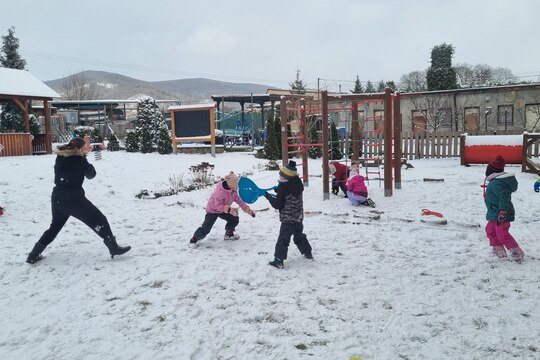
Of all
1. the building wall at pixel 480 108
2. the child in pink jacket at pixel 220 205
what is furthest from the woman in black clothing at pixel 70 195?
the building wall at pixel 480 108

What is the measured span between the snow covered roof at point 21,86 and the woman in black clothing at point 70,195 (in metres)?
15.1

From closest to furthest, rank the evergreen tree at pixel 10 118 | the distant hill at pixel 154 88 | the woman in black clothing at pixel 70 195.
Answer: the woman in black clothing at pixel 70 195 < the evergreen tree at pixel 10 118 < the distant hill at pixel 154 88

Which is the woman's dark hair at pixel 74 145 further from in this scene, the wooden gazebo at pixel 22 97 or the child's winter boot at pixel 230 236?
the wooden gazebo at pixel 22 97

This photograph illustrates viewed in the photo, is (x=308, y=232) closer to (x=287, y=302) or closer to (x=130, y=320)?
(x=287, y=302)

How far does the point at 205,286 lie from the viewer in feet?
15.3

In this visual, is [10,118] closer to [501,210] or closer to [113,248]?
[113,248]

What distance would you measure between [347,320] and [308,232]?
10.3ft

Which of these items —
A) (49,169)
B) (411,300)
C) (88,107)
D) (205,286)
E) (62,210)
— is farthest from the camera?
(88,107)

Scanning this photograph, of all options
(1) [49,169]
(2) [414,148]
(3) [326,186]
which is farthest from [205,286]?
(2) [414,148]

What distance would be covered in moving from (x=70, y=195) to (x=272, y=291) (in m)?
3.00

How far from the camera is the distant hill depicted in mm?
119519

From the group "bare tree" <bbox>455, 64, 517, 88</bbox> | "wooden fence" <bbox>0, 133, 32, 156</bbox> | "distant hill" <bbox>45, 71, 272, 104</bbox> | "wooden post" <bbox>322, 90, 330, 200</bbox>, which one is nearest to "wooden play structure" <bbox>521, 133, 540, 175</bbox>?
"wooden post" <bbox>322, 90, 330, 200</bbox>

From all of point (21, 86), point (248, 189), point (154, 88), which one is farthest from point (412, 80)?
point (154, 88)

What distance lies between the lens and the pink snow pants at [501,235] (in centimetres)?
529
